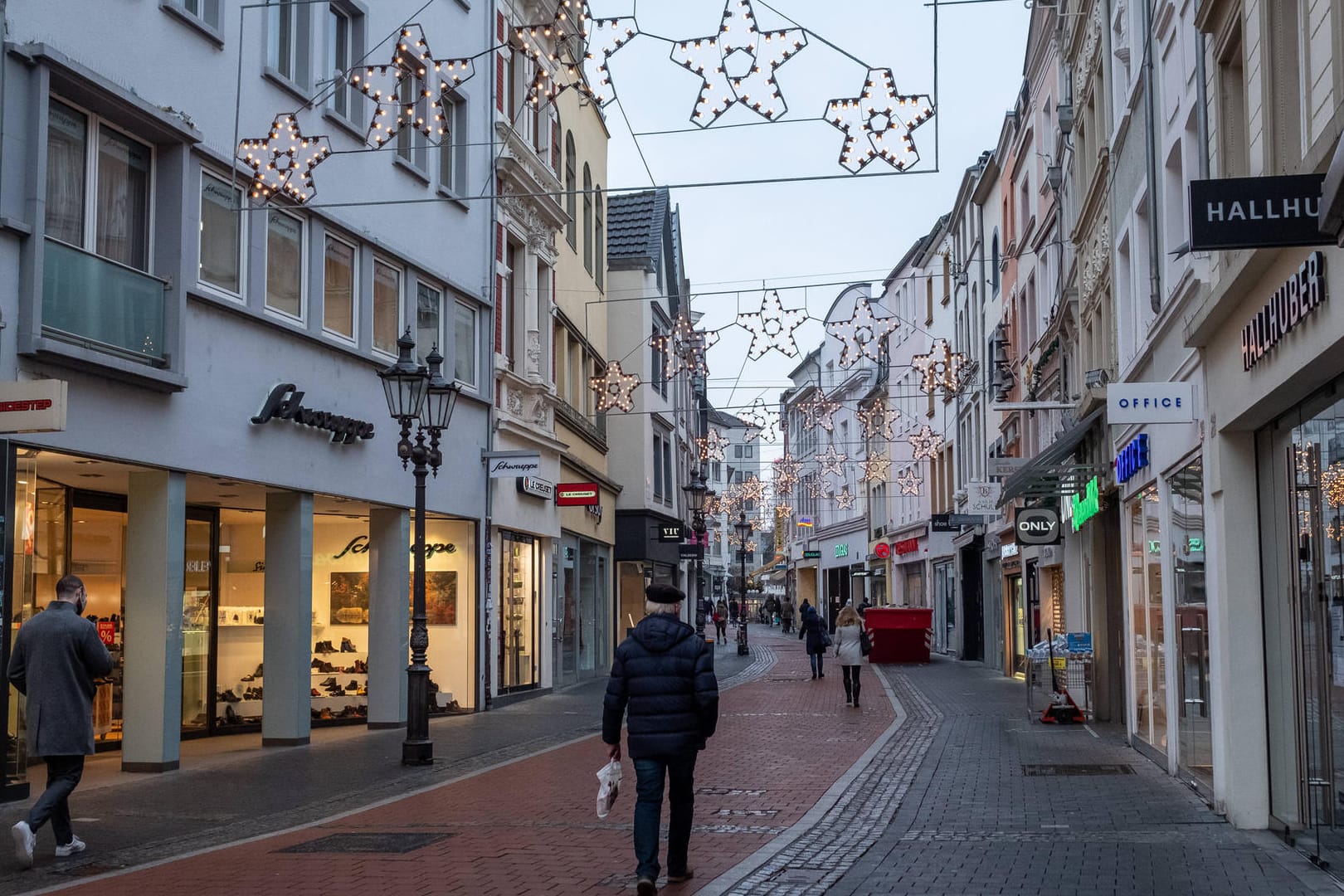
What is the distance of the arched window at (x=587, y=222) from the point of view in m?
34.2

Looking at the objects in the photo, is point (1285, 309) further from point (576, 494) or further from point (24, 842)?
point (576, 494)

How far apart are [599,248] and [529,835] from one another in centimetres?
2618

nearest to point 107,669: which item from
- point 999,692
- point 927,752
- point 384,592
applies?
point 927,752

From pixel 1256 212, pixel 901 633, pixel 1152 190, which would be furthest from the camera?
pixel 901 633

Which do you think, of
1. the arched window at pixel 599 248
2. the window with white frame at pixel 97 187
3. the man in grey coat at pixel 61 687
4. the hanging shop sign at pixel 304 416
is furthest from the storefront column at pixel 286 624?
the arched window at pixel 599 248

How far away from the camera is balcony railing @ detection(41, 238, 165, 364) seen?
44.7 feet

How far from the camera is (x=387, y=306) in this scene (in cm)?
2152

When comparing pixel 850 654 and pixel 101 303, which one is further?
pixel 850 654

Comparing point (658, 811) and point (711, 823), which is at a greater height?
point (658, 811)

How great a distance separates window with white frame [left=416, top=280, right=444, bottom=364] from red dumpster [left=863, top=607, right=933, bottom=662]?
2034 cm

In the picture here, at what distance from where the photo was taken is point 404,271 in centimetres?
2197

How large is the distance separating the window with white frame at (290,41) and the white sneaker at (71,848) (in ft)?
33.0

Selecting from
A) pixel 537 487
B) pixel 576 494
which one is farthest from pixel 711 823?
pixel 576 494

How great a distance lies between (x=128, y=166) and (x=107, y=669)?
6.38 metres
